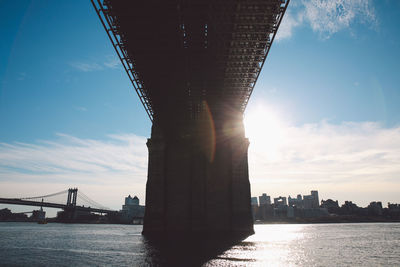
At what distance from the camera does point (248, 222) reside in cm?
3284

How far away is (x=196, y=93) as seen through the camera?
3244 centimetres

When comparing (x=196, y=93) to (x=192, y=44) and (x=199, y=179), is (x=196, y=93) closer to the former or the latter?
(x=192, y=44)

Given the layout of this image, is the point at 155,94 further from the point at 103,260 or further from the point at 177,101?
the point at 103,260

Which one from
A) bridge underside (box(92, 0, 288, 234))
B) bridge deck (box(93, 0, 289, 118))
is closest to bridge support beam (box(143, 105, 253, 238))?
bridge underside (box(92, 0, 288, 234))

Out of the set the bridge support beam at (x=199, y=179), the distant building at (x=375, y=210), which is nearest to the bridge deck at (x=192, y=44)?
the bridge support beam at (x=199, y=179)

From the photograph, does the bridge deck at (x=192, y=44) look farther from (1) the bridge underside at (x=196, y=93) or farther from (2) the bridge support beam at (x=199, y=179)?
(2) the bridge support beam at (x=199, y=179)

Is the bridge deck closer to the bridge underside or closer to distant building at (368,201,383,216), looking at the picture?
the bridge underside

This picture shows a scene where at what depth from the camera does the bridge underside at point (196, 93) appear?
20.7 meters

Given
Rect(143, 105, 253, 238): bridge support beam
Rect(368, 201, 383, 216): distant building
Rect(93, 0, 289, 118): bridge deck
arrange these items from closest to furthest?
Rect(93, 0, 289, 118): bridge deck, Rect(143, 105, 253, 238): bridge support beam, Rect(368, 201, 383, 216): distant building

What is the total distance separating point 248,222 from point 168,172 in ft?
38.3

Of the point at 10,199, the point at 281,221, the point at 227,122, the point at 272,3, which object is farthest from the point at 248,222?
the point at 281,221

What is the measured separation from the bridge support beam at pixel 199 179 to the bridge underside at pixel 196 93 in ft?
0.39

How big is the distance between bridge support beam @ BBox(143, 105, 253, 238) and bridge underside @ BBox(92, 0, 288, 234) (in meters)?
0.12

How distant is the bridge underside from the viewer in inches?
815
